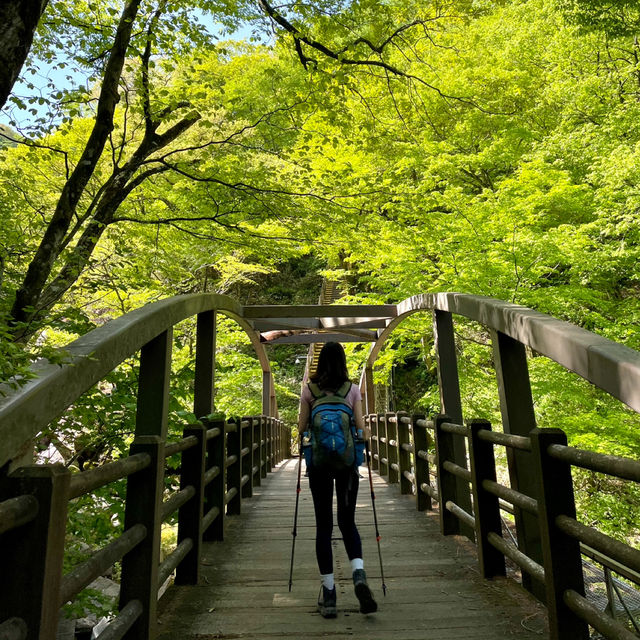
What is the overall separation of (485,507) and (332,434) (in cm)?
109

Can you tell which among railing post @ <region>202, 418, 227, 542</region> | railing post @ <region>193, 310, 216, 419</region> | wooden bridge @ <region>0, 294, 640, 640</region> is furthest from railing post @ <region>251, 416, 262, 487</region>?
railing post @ <region>202, 418, 227, 542</region>

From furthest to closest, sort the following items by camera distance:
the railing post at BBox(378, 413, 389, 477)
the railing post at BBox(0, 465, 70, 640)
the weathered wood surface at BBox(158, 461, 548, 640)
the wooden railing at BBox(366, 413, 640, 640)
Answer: the railing post at BBox(378, 413, 389, 477), the weathered wood surface at BBox(158, 461, 548, 640), the wooden railing at BBox(366, 413, 640, 640), the railing post at BBox(0, 465, 70, 640)

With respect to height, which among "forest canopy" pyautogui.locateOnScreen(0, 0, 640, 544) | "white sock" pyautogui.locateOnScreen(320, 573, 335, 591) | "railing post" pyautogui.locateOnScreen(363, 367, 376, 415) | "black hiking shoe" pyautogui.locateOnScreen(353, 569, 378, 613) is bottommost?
"black hiking shoe" pyautogui.locateOnScreen(353, 569, 378, 613)

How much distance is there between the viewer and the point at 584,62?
1116 cm

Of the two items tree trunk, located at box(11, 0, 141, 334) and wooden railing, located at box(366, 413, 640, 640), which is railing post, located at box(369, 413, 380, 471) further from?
tree trunk, located at box(11, 0, 141, 334)

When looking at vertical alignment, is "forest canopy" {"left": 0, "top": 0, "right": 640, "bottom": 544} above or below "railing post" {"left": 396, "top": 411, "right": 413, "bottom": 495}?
above

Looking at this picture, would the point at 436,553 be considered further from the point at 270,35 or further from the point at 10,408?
the point at 270,35

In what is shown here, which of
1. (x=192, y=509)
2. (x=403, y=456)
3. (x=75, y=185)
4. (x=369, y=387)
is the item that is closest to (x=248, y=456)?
(x=403, y=456)

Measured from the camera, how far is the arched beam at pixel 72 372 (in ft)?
4.67

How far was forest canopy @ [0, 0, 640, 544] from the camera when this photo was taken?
14.2 feet

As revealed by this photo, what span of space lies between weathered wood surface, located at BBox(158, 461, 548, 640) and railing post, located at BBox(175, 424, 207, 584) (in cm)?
9

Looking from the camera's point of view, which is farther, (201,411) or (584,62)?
(584,62)

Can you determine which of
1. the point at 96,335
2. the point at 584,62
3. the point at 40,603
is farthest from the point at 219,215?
the point at 584,62

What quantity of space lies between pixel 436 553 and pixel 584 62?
11.9 meters
